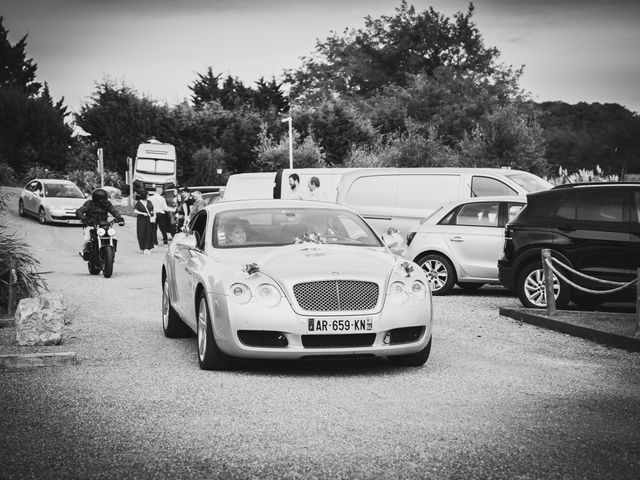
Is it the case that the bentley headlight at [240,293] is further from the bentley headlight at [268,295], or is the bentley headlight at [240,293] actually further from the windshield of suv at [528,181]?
the windshield of suv at [528,181]

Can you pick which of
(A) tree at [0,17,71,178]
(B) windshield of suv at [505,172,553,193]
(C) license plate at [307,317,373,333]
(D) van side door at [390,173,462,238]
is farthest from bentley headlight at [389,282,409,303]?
(A) tree at [0,17,71,178]

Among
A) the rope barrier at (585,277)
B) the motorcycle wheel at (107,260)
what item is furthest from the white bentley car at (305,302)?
the motorcycle wheel at (107,260)

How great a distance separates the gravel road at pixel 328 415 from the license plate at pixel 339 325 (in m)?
0.44

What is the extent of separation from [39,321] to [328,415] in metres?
4.12

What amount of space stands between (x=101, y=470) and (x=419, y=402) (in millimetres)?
2693

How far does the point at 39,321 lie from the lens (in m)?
9.51

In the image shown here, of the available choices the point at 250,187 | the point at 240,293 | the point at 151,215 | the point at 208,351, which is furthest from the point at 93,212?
the point at 240,293

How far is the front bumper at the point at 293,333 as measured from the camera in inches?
311

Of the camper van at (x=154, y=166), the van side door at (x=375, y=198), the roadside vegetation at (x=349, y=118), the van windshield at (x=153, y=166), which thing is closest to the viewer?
the van side door at (x=375, y=198)

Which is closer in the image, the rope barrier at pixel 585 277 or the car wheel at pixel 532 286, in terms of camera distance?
the rope barrier at pixel 585 277

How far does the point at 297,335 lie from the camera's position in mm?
7914

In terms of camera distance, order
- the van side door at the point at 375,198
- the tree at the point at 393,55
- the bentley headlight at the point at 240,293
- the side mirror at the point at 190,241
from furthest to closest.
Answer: the tree at the point at 393,55 → the van side door at the point at 375,198 → the side mirror at the point at 190,241 → the bentley headlight at the point at 240,293

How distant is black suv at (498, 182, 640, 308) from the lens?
41.2 feet

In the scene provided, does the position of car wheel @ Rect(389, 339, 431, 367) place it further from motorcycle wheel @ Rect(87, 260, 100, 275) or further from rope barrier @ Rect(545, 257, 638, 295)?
motorcycle wheel @ Rect(87, 260, 100, 275)
